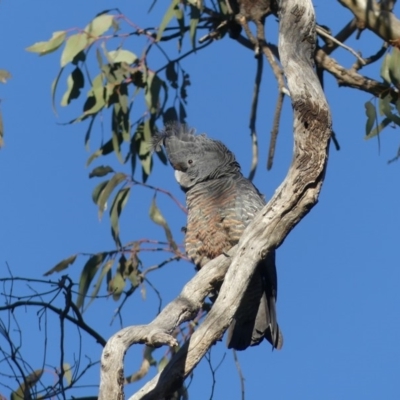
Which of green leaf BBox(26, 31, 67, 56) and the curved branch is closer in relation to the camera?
the curved branch

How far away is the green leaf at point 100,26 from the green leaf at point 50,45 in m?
0.11

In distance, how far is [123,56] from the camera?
4.40 meters

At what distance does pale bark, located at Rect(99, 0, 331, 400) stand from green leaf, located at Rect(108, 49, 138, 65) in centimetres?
151

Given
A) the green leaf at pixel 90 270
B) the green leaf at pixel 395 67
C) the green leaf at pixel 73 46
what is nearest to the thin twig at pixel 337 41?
the green leaf at pixel 395 67

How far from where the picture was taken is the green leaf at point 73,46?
418 centimetres

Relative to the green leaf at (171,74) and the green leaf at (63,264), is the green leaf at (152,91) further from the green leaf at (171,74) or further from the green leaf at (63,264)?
the green leaf at (63,264)

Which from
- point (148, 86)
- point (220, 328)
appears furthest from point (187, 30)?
point (220, 328)

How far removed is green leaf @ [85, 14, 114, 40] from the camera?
14.0 feet

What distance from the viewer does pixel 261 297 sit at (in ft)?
12.3

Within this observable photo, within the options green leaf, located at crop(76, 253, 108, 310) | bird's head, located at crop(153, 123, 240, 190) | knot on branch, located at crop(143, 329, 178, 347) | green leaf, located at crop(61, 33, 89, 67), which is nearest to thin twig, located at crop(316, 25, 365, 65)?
bird's head, located at crop(153, 123, 240, 190)

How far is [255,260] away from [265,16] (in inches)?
62.7

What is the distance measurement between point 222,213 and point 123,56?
1044mm

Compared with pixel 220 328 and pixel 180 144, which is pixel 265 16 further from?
pixel 220 328

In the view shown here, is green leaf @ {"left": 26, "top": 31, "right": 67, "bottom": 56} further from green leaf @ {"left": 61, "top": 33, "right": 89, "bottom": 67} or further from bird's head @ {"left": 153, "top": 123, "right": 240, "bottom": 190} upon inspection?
bird's head @ {"left": 153, "top": 123, "right": 240, "bottom": 190}
